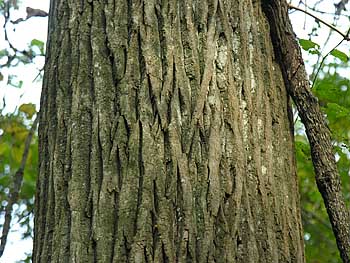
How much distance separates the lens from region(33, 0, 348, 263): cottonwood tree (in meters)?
1.80

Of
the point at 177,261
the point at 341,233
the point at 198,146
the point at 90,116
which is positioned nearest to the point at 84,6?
the point at 90,116

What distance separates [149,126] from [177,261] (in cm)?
40

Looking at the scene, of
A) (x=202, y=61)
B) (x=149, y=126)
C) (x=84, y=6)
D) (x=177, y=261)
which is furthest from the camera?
(x=84, y=6)

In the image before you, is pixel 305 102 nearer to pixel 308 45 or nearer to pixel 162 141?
pixel 308 45

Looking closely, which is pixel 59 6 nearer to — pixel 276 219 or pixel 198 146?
pixel 198 146

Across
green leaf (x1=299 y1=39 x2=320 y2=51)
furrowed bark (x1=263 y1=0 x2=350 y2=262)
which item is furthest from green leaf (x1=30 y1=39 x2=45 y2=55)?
furrowed bark (x1=263 y1=0 x2=350 y2=262)

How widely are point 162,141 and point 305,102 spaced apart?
2.33ft

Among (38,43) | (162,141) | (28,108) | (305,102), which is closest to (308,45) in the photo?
(305,102)

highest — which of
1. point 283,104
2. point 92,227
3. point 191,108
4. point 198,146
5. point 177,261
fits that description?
point 283,104

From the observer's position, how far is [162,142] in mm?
1875

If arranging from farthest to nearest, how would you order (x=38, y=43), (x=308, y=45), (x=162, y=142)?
(x=38, y=43), (x=308, y=45), (x=162, y=142)

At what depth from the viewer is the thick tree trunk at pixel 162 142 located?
5.90 feet

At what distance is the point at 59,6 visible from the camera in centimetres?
225

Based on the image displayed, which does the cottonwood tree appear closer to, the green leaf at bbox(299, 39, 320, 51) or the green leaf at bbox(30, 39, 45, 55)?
the green leaf at bbox(299, 39, 320, 51)
